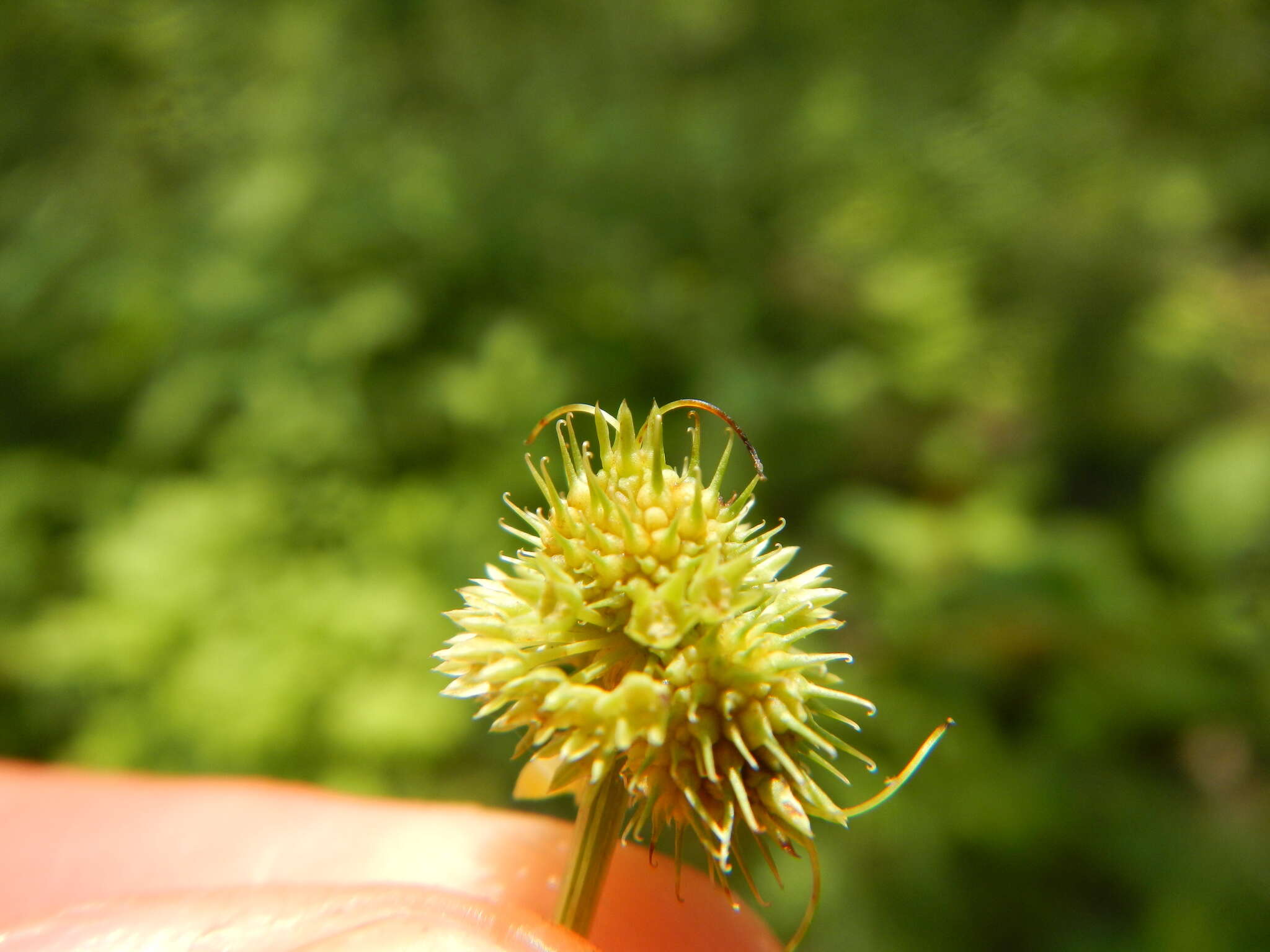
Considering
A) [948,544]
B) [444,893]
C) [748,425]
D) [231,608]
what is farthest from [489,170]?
[444,893]

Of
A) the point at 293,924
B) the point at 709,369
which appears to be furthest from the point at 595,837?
the point at 709,369

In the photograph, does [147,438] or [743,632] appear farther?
[147,438]

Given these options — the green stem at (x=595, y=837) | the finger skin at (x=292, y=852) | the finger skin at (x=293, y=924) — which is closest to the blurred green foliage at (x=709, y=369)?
the finger skin at (x=292, y=852)

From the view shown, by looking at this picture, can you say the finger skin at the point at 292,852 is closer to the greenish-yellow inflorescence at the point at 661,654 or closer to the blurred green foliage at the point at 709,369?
the greenish-yellow inflorescence at the point at 661,654

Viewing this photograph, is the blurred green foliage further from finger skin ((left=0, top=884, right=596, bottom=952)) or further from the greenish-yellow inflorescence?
the greenish-yellow inflorescence

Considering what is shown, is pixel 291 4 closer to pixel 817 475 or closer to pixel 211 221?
pixel 211 221

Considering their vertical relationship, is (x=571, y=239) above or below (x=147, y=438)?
above
